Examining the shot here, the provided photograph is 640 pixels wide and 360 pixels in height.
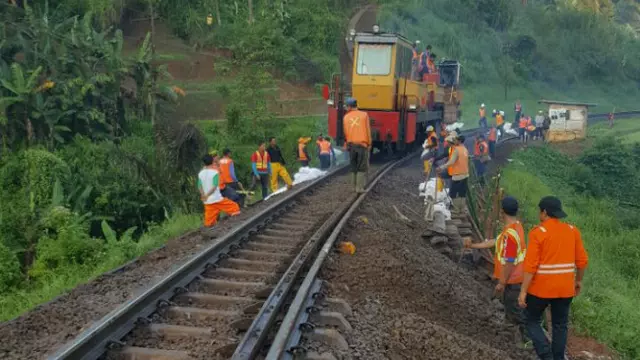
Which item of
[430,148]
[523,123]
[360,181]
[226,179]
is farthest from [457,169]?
[523,123]

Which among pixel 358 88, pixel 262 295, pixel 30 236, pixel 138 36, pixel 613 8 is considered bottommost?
pixel 30 236

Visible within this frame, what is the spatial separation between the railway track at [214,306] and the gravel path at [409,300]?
518mm

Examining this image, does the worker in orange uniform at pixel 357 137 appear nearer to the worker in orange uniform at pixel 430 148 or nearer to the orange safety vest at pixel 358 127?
the orange safety vest at pixel 358 127

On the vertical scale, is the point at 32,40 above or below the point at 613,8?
below

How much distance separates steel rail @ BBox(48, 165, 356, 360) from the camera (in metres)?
4.28

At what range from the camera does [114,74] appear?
818 inches

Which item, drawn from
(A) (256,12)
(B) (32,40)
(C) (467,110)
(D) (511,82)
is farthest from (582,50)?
(B) (32,40)

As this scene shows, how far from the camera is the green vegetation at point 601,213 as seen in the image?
29.2 feet

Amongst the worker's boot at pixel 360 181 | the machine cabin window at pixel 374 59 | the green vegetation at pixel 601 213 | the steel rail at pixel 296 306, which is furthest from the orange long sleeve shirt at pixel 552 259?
the machine cabin window at pixel 374 59

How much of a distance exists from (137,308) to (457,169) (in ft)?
25.6

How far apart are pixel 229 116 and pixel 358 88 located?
6836 millimetres

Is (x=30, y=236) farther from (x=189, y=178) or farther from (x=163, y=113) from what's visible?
(x=163, y=113)

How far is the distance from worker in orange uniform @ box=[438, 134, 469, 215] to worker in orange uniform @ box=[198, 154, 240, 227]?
13.7 ft

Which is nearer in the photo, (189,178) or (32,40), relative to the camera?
(189,178)
